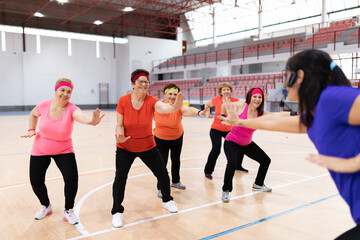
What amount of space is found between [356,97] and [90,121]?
261 cm

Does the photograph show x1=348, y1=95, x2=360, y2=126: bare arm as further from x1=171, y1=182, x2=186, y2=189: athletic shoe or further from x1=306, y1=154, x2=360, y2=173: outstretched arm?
x1=171, y1=182, x2=186, y2=189: athletic shoe

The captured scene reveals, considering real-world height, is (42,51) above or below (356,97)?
above

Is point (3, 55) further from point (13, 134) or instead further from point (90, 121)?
point (90, 121)

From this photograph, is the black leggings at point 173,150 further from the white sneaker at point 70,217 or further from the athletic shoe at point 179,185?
the white sneaker at point 70,217

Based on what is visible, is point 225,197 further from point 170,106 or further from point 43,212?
point 43,212

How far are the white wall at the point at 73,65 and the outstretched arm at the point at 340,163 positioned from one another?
2960 centimetres

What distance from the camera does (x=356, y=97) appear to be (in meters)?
1.42

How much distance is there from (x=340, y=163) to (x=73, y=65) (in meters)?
30.6

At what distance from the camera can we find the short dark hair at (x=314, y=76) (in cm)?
156

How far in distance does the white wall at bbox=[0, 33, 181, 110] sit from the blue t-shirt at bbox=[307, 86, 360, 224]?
1164 inches

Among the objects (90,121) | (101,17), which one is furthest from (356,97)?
(101,17)

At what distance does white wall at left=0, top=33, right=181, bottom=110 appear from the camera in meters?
26.8

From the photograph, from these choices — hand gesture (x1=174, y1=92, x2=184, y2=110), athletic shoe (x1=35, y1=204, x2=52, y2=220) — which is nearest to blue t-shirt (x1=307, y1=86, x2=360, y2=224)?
hand gesture (x1=174, y1=92, x2=184, y2=110)

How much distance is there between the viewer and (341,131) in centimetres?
149
